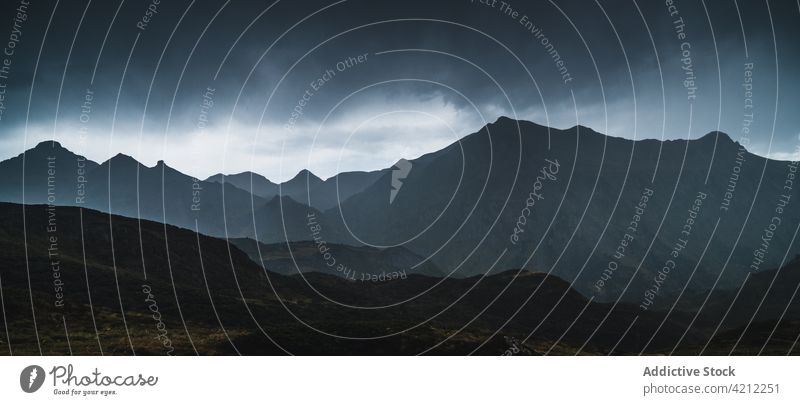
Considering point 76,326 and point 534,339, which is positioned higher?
point 76,326

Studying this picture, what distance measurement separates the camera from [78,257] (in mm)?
155000

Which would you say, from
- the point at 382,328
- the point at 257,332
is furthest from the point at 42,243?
the point at 382,328

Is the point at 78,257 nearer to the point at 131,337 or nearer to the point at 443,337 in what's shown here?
the point at 131,337

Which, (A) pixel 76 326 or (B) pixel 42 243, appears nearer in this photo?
(A) pixel 76 326

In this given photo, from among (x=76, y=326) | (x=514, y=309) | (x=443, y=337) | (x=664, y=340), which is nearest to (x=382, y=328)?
(x=443, y=337)
